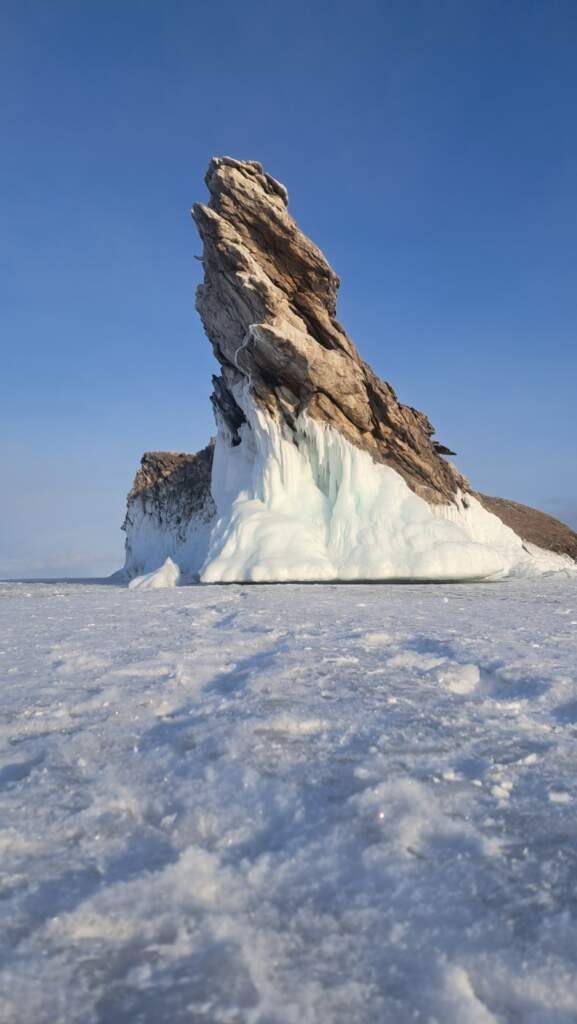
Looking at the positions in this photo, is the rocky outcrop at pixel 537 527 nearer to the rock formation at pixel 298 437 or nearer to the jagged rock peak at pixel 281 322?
the rock formation at pixel 298 437

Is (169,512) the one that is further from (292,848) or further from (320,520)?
(292,848)

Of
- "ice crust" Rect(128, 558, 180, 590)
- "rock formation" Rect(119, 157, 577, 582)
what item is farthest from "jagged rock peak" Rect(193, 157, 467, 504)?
"ice crust" Rect(128, 558, 180, 590)

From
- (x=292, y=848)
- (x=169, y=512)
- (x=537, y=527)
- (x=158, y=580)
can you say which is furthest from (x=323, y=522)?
(x=537, y=527)

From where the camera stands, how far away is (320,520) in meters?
17.1

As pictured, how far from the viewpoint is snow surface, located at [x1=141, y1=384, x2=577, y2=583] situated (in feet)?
49.9

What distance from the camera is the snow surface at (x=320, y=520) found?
1522 cm

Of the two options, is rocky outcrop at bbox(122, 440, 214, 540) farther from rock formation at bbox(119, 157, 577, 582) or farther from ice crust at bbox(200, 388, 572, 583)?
ice crust at bbox(200, 388, 572, 583)

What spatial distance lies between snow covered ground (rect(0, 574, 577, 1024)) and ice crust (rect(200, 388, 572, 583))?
11.7 meters

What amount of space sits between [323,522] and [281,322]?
18.4 feet

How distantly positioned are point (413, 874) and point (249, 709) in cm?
137

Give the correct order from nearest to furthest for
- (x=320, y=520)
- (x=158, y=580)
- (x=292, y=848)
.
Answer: (x=292, y=848), (x=320, y=520), (x=158, y=580)

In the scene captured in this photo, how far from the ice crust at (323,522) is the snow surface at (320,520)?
27 mm

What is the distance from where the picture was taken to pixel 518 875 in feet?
5.26

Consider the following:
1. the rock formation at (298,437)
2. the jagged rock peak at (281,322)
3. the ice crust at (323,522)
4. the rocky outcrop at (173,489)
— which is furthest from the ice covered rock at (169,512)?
the jagged rock peak at (281,322)
